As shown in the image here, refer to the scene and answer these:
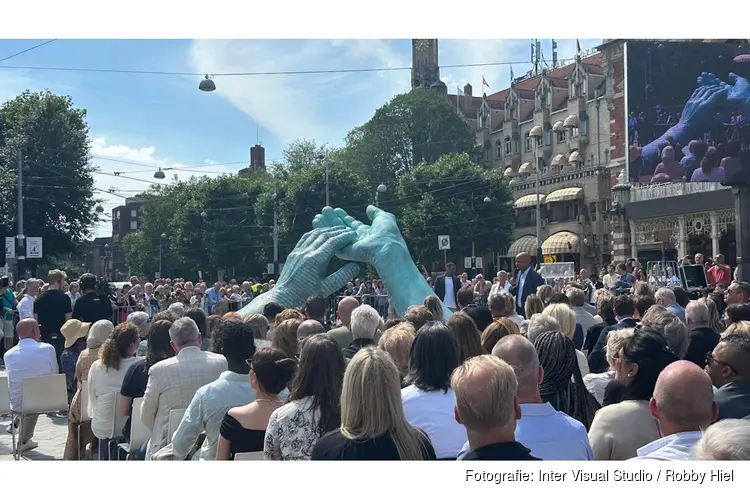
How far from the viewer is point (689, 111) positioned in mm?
20141

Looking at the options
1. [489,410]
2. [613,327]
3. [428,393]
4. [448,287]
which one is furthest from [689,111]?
[489,410]

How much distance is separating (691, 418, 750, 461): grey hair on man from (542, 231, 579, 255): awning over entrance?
4713 centimetres

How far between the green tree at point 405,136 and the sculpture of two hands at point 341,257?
37.2m

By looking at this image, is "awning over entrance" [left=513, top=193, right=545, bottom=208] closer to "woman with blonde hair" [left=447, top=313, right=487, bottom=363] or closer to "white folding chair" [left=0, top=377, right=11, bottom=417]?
"white folding chair" [left=0, top=377, right=11, bottom=417]

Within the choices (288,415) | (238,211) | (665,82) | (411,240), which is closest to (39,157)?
(238,211)

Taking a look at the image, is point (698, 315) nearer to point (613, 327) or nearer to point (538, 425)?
point (613, 327)

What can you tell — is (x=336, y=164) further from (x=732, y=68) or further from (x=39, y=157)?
(x=732, y=68)

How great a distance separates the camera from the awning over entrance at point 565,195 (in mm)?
48219

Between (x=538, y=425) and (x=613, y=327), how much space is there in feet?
11.9

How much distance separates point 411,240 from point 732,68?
27467mm

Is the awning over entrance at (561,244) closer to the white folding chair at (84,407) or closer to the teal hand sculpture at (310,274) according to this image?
the teal hand sculpture at (310,274)

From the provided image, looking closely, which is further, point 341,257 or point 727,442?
point 341,257

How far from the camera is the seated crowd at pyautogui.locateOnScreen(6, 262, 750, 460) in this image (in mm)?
3018
